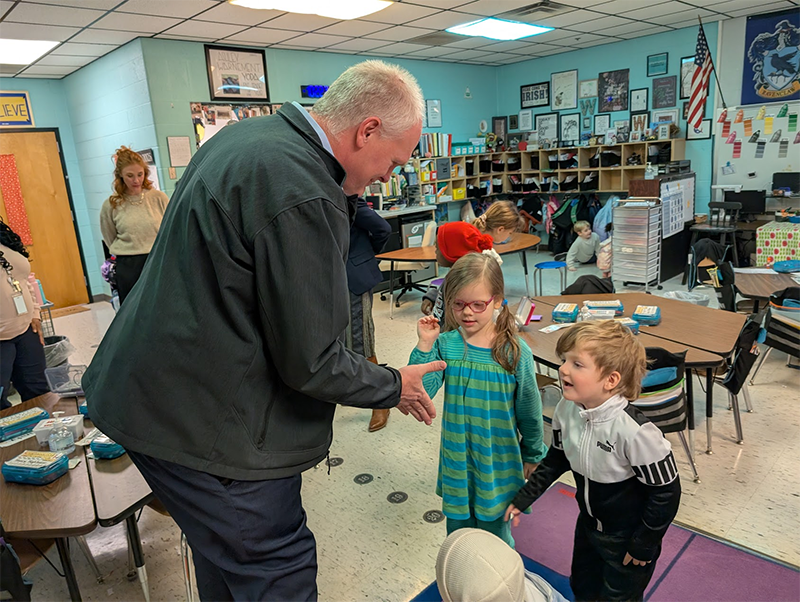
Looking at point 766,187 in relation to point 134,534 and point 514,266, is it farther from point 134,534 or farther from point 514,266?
point 134,534

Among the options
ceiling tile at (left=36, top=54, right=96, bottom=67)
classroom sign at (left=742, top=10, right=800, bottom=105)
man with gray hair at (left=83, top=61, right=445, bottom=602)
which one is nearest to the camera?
man with gray hair at (left=83, top=61, right=445, bottom=602)

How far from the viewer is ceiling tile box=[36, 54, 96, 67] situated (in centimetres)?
605

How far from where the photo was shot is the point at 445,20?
5.95m

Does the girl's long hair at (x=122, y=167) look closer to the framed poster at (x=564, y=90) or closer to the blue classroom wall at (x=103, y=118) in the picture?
the blue classroom wall at (x=103, y=118)

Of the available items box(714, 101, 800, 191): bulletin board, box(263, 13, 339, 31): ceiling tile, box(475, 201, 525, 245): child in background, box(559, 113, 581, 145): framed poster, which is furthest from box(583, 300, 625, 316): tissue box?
box(559, 113, 581, 145): framed poster

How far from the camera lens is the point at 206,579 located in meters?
1.36

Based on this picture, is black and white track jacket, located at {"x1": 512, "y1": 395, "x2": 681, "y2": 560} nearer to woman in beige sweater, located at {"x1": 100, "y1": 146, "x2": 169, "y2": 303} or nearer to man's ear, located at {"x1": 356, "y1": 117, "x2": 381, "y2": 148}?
man's ear, located at {"x1": 356, "y1": 117, "x2": 381, "y2": 148}

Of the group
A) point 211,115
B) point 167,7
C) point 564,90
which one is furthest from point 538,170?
point 167,7

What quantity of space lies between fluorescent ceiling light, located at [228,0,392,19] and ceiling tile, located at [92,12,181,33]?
826 mm

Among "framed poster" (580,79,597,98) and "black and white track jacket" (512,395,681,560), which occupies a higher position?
"framed poster" (580,79,597,98)

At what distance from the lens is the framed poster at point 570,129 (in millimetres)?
8688

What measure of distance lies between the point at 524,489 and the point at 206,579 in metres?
0.91

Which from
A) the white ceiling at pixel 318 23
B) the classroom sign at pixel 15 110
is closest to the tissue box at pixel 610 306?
the white ceiling at pixel 318 23

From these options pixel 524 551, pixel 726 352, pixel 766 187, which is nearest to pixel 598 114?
pixel 766 187
